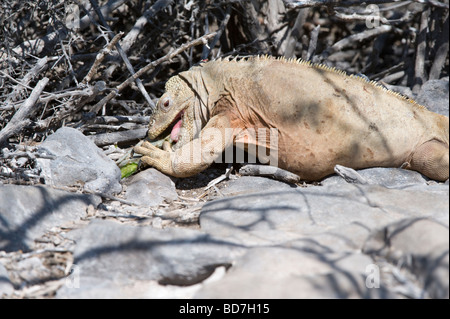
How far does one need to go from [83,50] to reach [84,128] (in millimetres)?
1379

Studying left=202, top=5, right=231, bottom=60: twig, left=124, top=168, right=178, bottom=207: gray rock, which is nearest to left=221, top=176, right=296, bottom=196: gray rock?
left=124, top=168, right=178, bottom=207: gray rock

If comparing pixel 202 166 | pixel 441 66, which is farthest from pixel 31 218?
pixel 441 66

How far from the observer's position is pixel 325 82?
16.9ft

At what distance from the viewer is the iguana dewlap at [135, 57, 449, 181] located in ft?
16.5

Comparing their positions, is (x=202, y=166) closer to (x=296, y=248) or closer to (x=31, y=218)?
(x=31, y=218)

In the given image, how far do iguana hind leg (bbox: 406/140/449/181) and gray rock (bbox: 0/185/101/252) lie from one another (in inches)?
126

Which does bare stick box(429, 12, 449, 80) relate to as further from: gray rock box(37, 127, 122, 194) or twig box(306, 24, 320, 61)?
gray rock box(37, 127, 122, 194)

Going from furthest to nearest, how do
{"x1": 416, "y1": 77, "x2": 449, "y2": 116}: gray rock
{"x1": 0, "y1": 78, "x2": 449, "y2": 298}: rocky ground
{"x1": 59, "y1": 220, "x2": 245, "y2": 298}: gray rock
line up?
{"x1": 416, "y1": 77, "x2": 449, "y2": 116}: gray rock, {"x1": 59, "y1": 220, "x2": 245, "y2": 298}: gray rock, {"x1": 0, "y1": 78, "x2": 449, "y2": 298}: rocky ground

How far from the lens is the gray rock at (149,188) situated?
498 cm

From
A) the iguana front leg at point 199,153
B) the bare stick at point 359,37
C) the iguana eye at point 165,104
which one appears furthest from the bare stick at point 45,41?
the bare stick at point 359,37

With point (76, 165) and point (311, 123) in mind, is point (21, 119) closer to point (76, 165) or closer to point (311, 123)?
point (76, 165)

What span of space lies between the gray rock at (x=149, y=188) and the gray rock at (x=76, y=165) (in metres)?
0.17

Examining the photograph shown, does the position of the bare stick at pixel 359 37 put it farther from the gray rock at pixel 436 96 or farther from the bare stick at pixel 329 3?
the gray rock at pixel 436 96

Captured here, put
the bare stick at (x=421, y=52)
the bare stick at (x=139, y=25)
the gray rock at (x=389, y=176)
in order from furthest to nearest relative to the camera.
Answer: the bare stick at (x=421, y=52)
the bare stick at (x=139, y=25)
the gray rock at (x=389, y=176)
